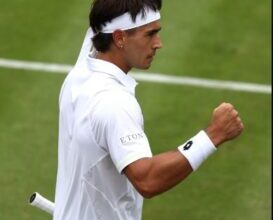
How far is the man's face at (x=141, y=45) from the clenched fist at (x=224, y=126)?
0.62 metres

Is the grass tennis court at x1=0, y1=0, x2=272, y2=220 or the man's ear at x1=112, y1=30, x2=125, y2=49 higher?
the man's ear at x1=112, y1=30, x2=125, y2=49

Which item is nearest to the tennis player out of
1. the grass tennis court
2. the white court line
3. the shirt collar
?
the shirt collar

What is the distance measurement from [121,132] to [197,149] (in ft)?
1.54

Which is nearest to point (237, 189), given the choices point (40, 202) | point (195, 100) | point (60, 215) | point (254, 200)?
point (254, 200)

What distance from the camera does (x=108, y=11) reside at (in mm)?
6168

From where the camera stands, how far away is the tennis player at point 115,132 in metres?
5.78

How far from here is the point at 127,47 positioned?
6.14 m

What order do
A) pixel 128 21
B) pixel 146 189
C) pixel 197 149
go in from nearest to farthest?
pixel 146 189 < pixel 197 149 < pixel 128 21

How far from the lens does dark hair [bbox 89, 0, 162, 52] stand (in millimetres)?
6137

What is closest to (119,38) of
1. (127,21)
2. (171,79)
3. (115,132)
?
(127,21)

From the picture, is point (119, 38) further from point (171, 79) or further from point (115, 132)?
point (171, 79)

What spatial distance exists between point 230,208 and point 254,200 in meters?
0.28

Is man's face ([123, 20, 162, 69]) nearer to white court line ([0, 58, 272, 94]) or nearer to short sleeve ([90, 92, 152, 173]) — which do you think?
short sleeve ([90, 92, 152, 173])

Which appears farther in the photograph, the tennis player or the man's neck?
the man's neck
